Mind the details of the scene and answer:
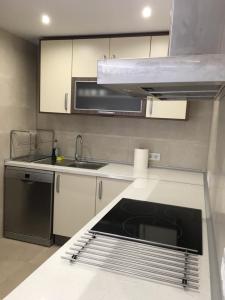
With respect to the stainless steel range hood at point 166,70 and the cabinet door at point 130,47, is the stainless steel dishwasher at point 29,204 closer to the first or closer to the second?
the cabinet door at point 130,47

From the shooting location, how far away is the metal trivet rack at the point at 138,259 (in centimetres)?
92

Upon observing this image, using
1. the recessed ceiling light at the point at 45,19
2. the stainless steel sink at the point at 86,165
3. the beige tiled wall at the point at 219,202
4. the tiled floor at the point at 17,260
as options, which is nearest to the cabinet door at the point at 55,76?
the recessed ceiling light at the point at 45,19

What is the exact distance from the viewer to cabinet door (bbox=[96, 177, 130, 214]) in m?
2.57

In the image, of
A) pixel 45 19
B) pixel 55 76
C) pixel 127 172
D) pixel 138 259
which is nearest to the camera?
pixel 138 259

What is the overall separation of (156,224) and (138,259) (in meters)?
0.43

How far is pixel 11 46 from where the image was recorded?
2891mm

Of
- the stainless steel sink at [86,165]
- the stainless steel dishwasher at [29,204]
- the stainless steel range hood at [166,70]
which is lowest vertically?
the stainless steel dishwasher at [29,204]

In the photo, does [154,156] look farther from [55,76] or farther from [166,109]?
[55,76]

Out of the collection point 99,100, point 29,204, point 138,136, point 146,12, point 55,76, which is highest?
point 146,12

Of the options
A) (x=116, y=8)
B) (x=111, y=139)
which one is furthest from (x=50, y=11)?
(x=111, y=139)

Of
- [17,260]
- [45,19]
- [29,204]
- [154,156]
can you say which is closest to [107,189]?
[154,156]

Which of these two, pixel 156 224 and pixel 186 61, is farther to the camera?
pixel 156 224

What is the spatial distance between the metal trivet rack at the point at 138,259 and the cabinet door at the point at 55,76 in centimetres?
208

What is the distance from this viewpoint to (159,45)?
2.55 m
